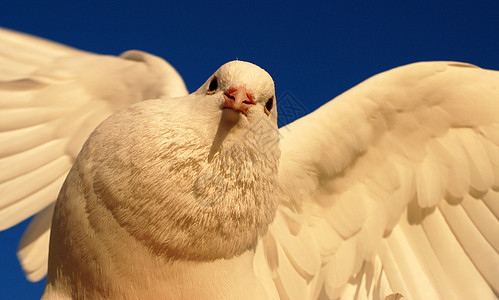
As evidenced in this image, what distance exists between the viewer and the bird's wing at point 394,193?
3047 millimetres

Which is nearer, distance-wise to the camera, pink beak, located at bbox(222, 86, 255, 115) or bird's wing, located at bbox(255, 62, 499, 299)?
pink beak, located at bbox(222, 86, 255, 115)

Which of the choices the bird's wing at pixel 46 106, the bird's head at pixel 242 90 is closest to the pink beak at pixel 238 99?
the bird's head at pixel 242 90

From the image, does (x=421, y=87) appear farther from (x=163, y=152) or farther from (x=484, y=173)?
(x=163, y=152)

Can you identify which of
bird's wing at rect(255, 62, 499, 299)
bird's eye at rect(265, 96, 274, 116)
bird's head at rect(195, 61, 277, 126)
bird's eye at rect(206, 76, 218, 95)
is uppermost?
bird's head at rect(195, 61, 277, 126)

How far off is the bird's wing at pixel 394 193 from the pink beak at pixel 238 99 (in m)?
1.00

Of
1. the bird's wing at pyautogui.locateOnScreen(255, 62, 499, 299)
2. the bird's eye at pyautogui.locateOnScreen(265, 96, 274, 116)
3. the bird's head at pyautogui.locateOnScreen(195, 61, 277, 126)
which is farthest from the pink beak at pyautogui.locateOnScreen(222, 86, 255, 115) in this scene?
the bird's wing at pyautogui.locateOnScreen(255, 62, 499, 299)

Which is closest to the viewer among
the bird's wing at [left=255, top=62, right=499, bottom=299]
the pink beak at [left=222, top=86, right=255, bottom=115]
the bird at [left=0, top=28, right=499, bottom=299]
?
the pink beak at [left=222, top=86, right=255, bottom=115]

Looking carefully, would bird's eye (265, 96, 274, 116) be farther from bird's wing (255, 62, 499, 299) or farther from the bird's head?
bird's wing (255, 62, 499, 299)

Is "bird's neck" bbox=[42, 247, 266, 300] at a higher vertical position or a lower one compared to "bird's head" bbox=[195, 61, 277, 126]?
lower

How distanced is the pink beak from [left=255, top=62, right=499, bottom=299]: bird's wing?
3.29ft

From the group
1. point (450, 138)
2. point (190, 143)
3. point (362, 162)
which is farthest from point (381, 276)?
point (190, 143)

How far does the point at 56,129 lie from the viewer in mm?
3283

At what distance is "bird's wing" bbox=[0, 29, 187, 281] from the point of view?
121 inches

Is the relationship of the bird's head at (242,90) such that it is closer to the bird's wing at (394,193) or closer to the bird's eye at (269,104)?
the bird's eye at (269,104)
